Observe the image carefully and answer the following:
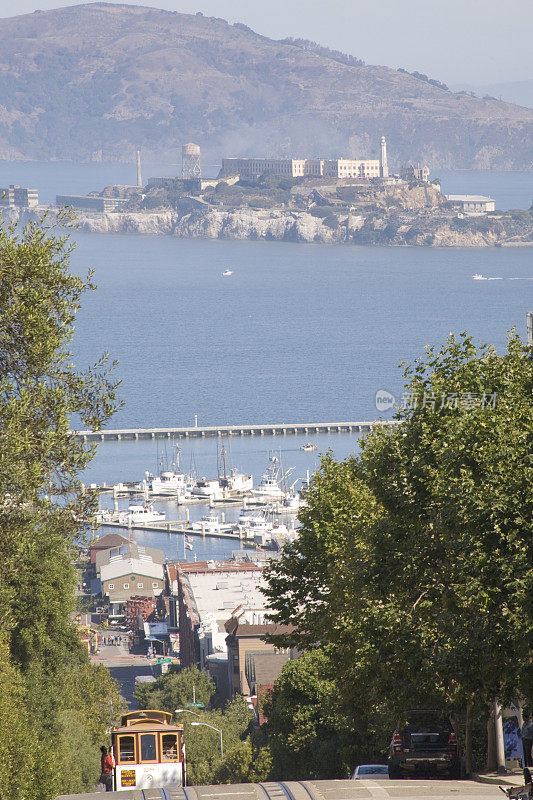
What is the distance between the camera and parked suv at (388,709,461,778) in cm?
1247

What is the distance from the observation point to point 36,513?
41.5ft

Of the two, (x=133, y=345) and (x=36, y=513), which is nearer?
(x=36, y=513)

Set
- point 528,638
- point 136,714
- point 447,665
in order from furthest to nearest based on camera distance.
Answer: point 136,714 → point 447,665 → point 528,638

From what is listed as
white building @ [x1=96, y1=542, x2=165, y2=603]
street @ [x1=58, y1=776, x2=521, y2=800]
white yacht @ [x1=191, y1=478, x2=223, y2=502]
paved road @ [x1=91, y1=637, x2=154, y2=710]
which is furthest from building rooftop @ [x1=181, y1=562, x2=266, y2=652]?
street @ [x1=58, y1=776, x2=521, y2=800]

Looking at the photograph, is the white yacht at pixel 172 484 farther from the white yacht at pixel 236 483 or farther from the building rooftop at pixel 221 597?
the building rooftop at pixel 221 597

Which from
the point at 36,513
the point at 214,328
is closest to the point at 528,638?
the point at 36,513

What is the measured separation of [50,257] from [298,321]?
174 m

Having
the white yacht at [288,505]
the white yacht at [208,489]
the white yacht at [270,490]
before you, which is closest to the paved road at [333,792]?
the white yacht at [288,505]

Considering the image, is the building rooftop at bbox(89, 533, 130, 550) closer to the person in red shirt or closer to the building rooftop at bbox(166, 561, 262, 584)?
the building rooftop at bbox(166, 561, 262, 584)

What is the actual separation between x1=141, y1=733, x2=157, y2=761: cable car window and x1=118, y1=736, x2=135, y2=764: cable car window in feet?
0.34

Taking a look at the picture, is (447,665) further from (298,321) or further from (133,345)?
(298,321)

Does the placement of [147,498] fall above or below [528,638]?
below

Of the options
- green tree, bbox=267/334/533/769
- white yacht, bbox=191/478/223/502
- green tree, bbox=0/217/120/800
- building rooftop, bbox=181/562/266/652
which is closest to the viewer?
green tree, bbox=267/334/533/769

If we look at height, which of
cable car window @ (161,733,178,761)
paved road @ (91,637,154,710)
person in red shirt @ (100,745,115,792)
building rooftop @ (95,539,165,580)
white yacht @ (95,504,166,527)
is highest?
cable car window @ (161,733,178,761)
